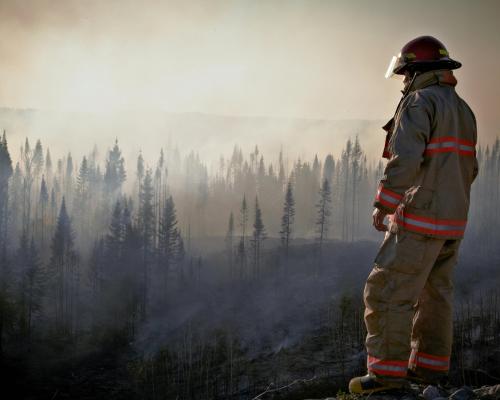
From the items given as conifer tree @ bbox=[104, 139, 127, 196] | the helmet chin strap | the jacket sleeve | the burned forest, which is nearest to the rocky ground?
the jacket sleeve

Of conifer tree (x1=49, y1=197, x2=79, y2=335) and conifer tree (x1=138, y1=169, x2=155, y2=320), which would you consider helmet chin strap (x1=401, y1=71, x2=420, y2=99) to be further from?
conifer tree (x1=138, y1=169, x2=155, y2=320)

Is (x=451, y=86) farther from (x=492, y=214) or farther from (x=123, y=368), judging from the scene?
(x=492, y=214)

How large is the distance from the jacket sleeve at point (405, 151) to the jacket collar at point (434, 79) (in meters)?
0.39

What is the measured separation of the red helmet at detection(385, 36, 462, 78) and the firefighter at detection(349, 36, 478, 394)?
2cm

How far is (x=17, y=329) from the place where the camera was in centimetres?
7069

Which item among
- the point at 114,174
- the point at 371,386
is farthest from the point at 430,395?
the point at 114,174

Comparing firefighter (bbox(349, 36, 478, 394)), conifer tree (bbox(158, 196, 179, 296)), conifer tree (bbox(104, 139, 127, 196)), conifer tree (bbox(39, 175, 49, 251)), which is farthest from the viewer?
conifer tree (bbox(104, 139, 127, 196))

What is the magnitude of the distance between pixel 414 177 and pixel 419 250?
2.62 ft

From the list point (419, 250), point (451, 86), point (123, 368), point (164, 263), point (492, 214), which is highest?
point (451, 86)

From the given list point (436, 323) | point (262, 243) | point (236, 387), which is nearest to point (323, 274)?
point (262, 243)

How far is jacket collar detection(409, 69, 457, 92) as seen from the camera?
19.9ft

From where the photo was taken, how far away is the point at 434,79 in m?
6.07

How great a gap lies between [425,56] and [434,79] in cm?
30

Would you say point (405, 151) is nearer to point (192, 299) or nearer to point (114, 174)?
point (192, 299)
